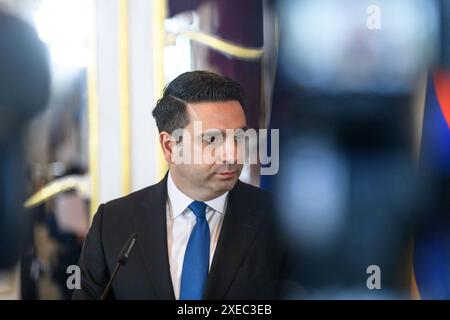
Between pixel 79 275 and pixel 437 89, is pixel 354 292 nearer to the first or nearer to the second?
pixel 437 89

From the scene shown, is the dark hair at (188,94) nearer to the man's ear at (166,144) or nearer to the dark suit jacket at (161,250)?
the man's ear at (166,144)

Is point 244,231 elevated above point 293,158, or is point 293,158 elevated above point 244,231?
point 293,158

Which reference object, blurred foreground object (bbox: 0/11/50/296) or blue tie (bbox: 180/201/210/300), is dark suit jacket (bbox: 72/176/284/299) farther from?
blurred foreground object (bbox: 0/11/50/296)

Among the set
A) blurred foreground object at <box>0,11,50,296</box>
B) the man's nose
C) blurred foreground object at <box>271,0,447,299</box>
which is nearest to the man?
the man's nose

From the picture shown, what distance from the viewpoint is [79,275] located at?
1.63 meters

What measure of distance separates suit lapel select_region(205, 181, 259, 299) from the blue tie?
0.02 m

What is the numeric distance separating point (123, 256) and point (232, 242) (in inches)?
11.4

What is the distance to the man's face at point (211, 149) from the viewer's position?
5.09 ft

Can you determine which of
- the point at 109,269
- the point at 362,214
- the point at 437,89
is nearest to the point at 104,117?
the point at 109,269

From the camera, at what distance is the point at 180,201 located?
161 cm

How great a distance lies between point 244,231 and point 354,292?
13.8 inches

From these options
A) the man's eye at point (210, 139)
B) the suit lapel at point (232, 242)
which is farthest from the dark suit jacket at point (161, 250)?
the man's eye at point (210, 139)

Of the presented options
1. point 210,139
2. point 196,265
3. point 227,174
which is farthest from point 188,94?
point 196,265

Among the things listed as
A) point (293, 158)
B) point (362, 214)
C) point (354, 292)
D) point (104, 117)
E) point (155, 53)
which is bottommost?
point (354, 292)
